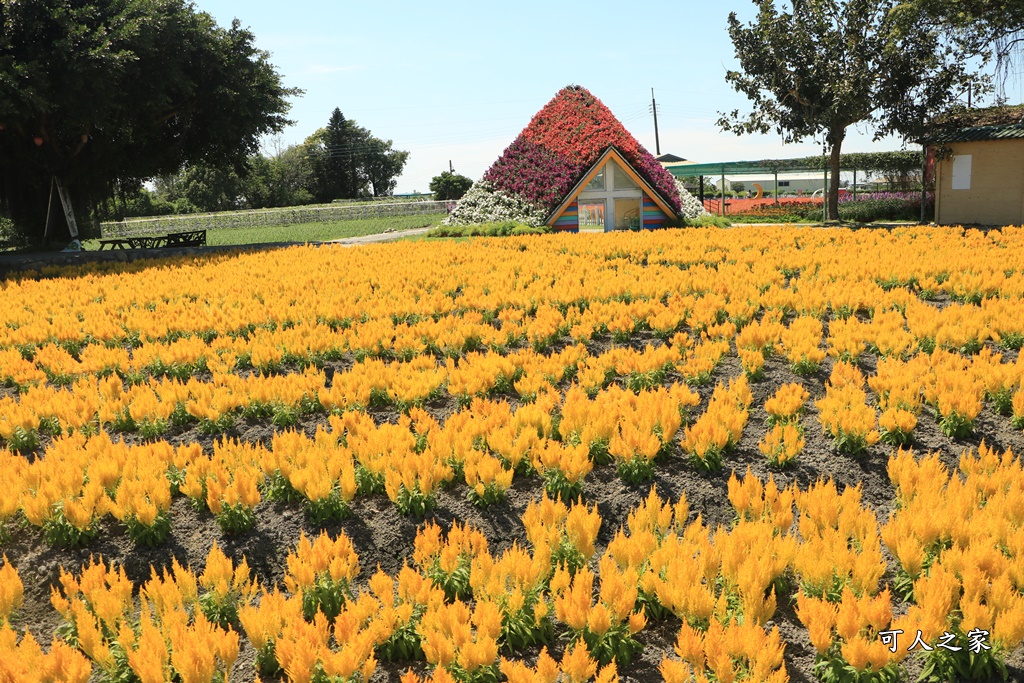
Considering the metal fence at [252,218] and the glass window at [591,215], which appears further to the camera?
the metal fence at [252,218]

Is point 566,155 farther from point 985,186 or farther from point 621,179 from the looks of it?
A: point 985,186

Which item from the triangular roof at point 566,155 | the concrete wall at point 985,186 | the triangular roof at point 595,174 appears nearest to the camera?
the concrete wall at point 985,186

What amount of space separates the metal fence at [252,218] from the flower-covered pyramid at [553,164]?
1003 inches

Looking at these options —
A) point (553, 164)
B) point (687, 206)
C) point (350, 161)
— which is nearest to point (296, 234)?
point (553, 164)

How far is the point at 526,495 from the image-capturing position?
506 centimetres

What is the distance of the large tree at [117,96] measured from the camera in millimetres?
18953

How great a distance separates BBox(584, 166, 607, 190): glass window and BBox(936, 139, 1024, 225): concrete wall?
13006mm

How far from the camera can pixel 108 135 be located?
78.6 feet

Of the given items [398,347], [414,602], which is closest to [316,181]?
[398,347]

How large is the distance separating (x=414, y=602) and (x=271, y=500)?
1.80m

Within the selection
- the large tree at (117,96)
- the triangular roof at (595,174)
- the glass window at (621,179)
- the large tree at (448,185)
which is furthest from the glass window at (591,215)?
the large tree at (448,185)

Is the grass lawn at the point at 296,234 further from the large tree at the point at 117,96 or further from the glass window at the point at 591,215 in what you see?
the glass window at the point at 591,215

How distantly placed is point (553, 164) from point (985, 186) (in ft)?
52.6

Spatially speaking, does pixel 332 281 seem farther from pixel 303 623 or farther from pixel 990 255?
pixel 990 255
